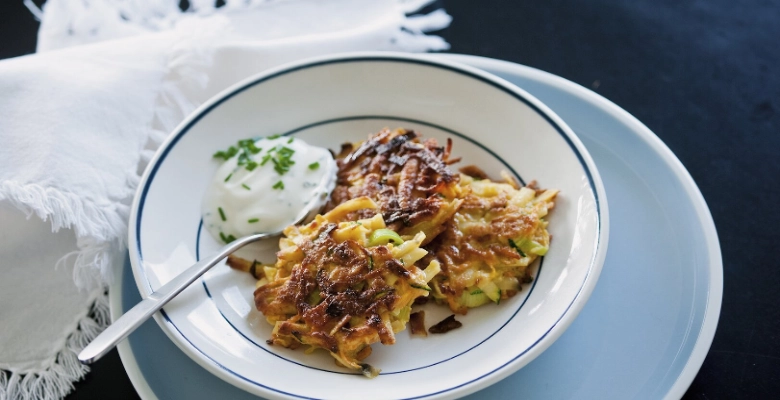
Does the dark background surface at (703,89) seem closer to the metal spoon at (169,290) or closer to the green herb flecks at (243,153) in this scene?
the metal spoon at (169,290)

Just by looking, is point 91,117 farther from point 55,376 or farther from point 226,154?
point 55,376

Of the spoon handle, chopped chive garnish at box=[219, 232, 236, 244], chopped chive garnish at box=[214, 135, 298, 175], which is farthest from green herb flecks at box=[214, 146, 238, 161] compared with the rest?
the spoon handle

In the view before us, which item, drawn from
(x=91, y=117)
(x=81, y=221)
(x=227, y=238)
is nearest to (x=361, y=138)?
(x=227, y=238)

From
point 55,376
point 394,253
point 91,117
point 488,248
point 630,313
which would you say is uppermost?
point 91,117

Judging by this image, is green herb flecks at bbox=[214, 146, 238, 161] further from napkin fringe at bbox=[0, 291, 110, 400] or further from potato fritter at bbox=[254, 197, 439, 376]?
napkin fringe at bbox=[0, 291, 110, 400]

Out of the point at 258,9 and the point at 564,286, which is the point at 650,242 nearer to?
the point at 564,286

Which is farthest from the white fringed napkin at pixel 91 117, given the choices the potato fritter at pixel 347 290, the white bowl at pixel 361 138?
the potato fritter at pixel 347 290

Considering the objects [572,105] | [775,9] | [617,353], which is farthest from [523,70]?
[775,9]

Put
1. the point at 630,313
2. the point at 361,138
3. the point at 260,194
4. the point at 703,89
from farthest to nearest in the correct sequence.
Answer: the point at 703,89 < the point at 361,138 < the point at 260,194 < the point at 630,313
